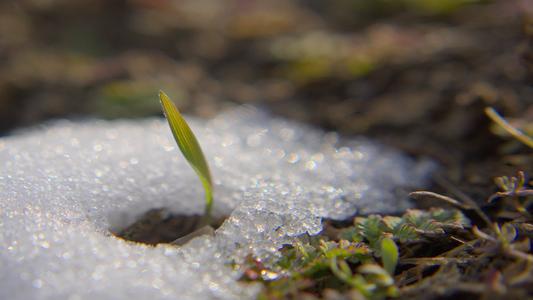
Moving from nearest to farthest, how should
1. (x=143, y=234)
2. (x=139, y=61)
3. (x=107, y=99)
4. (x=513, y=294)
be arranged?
(x=513, y=294)
(x=143, y=234)
(x=107, y=99)
(x=139, y=61)

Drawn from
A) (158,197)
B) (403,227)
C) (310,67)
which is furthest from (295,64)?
(403,227)

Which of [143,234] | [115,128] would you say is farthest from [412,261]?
[115,128]

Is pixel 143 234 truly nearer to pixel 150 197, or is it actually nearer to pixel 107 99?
pixel 150 197

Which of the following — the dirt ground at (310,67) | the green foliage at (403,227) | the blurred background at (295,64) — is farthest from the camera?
the blurred background at (295,64)

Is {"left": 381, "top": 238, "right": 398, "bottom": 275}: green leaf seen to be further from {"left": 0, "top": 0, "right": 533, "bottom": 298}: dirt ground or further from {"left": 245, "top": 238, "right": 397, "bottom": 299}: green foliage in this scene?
{"left": 0, "top": 0, "right": 533, "bottom": 298}: dirt ground

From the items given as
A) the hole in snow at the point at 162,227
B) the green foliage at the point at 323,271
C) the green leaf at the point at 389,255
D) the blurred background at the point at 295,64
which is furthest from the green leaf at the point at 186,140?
the blurred background at the point at 295,64

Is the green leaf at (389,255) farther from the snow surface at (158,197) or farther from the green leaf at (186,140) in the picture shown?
the green leaf at (186,140)
